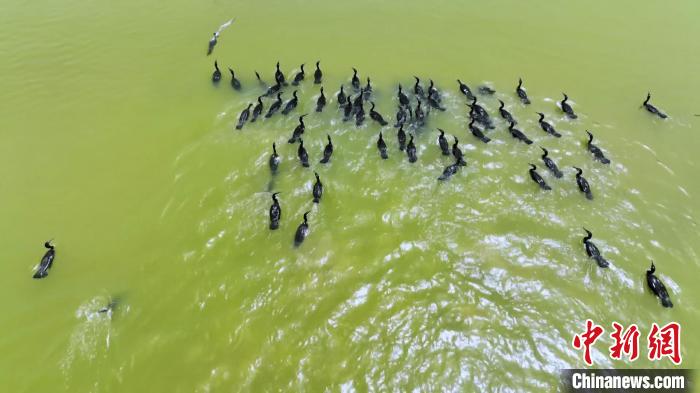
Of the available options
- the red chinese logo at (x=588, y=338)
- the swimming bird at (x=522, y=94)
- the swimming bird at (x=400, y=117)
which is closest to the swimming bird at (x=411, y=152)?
the swimming bird at (x=400, y=117)

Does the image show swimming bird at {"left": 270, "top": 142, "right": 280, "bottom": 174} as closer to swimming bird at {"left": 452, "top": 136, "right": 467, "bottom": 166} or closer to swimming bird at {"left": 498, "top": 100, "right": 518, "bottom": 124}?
swimming bird at {"left": 452, "top": 136, "right": 467, "bottom": 166}

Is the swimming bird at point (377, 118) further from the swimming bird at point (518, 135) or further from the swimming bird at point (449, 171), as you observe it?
the swimming bird at point (518, 135)

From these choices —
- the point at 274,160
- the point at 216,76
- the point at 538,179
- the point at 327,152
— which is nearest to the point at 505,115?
the point at 538,179

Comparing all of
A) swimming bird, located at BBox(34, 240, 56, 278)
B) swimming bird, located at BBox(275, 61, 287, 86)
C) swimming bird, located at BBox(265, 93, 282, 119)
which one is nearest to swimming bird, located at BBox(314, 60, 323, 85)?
swimming bird, located at BBox(275, 61, 287, 86)

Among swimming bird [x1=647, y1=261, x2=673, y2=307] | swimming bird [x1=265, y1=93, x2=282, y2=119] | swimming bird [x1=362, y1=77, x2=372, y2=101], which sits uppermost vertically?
swimming bird [x1=362, y1=77, x2=372, y2=101]

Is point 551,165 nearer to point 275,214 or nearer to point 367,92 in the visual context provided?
point 367,92

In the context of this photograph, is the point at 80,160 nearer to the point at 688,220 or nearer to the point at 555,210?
the point at 555,210
